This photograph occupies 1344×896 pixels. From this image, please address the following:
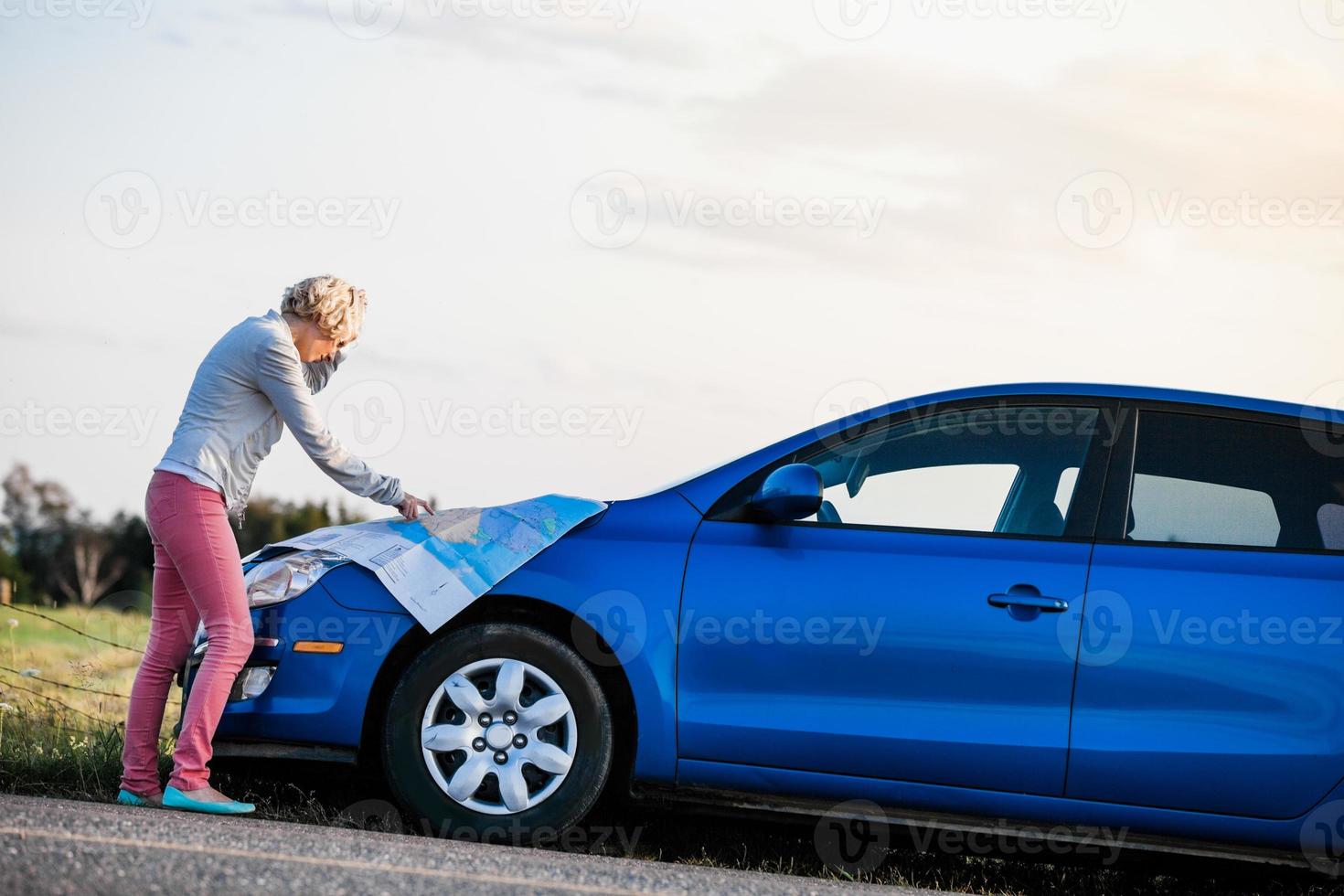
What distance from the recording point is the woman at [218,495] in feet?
16.3

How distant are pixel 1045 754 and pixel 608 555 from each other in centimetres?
152

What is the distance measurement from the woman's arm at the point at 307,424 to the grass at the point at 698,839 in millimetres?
968

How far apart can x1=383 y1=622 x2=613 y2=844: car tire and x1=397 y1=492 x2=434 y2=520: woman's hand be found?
612 mm

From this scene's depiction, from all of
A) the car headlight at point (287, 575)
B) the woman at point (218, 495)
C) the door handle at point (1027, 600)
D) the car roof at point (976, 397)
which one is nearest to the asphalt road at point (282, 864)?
the woman at point (218, 495)

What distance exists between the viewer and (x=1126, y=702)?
4.61m

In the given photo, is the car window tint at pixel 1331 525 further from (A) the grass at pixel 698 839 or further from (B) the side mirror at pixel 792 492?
(B) the side mirror at pixel 792 492

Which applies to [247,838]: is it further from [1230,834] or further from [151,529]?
[1230,834]

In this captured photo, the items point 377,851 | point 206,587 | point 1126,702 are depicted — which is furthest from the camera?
point 206,587

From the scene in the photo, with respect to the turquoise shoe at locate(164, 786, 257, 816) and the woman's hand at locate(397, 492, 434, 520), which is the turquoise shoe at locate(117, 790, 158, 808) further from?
the woman's hand at locate(397, 492, 434, 520)

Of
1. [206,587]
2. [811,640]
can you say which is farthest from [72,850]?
[811,640]

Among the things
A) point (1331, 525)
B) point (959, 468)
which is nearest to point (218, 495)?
point (959, 468)

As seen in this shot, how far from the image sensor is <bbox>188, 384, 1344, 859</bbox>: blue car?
181 inches

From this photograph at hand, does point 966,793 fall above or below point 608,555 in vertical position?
below

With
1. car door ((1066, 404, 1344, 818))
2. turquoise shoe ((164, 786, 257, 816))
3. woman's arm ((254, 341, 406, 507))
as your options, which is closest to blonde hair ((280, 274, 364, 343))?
woman's arm ((254, 341, 406, 507))
